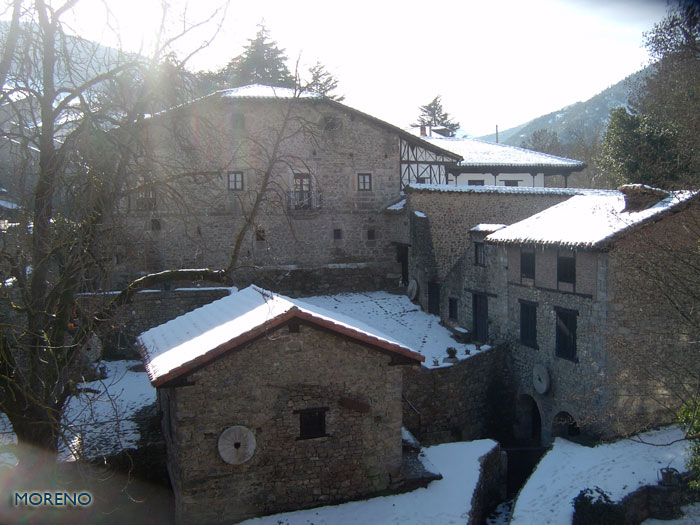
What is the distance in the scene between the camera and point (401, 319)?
19.6 meters

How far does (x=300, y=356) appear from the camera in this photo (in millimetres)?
9492

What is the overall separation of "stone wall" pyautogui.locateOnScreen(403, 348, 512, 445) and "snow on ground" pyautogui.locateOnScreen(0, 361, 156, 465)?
641cm

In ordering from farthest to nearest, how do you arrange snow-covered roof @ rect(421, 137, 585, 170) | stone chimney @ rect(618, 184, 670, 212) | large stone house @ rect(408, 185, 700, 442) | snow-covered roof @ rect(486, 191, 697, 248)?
snow-covered roof @ rect(421, 137, 585, 170) → stone chimney @ rect(618, 184, 670, 212) → snow-covered roof @ rect(486, 191, 697, 248) → large stone house @ rect(408, 185, 700, 442)

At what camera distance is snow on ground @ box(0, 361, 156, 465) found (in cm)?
988

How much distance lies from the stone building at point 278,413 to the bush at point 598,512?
3.33m

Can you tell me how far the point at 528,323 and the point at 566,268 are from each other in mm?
2201

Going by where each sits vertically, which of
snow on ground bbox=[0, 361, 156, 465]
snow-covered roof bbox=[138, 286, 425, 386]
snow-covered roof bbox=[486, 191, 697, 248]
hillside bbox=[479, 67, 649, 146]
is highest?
hillside bbox=[479, 67, 649, 146]

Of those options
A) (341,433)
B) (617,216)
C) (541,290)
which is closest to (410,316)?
(541,290)

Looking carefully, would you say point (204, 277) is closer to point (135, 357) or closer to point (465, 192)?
point (135, 357)

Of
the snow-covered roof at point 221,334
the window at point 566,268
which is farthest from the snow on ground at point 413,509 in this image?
the window at point 566,268

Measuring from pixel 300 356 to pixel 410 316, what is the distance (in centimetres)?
1093

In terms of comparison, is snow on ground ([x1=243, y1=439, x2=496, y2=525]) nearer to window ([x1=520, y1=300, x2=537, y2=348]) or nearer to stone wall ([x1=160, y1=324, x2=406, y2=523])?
stone wall ([x1=160, y1=324, x2=406, y2=523])

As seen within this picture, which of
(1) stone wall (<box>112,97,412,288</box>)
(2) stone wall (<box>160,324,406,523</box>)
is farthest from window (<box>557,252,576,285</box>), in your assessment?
(1) stone wall (<box>112,97,412,288</box>)

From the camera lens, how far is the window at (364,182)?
23156 mm
